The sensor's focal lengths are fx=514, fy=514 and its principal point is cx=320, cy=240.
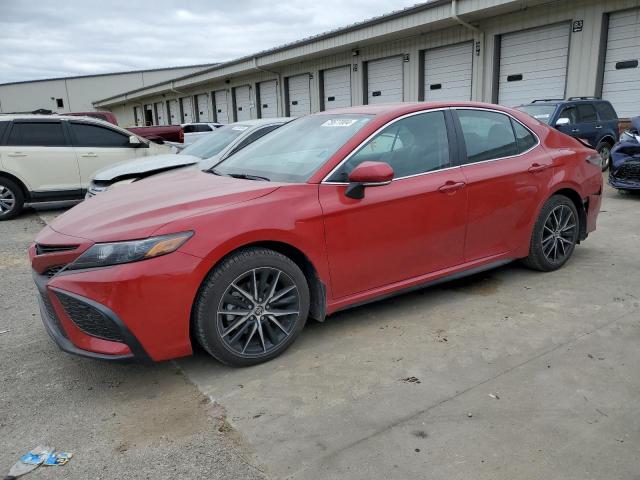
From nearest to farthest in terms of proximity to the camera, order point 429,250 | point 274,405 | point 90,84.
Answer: point 274,405 < point 429,250 < point 90,84

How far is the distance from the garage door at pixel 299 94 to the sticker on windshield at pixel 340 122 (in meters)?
19.4

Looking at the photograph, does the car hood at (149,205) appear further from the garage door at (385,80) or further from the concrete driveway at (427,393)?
the garage door at (385,80)

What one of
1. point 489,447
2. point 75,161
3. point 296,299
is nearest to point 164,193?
point 296,299

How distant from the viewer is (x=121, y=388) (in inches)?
122

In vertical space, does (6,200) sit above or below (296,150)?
below

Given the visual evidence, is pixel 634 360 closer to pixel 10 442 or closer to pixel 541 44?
pixel 10 442

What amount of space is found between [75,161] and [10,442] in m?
7.32

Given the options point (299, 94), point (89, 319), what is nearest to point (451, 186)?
point (89, 319)

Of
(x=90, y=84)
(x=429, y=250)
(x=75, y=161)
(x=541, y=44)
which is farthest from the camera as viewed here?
(x=90, y=84)

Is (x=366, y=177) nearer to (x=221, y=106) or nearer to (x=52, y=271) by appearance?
(x=52, y=271)

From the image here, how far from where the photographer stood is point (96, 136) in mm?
9312

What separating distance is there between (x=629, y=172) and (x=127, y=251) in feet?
26.9

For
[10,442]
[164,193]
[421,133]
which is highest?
[421,133]

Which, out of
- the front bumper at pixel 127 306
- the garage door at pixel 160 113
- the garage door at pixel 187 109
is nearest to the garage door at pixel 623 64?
the front bumper at pixel 127 306
